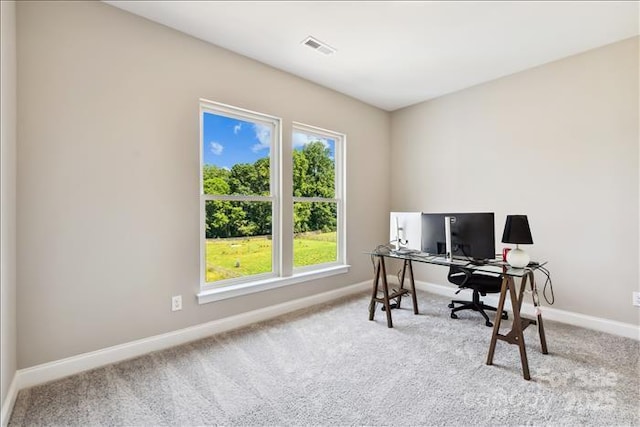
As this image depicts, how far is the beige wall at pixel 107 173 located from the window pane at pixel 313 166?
0.88m

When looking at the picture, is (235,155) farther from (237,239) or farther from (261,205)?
(237,239)

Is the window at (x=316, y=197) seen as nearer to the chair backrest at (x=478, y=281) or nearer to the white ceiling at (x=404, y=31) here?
the white ceiling at (x=404, y=31)

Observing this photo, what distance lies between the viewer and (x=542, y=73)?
3.05 meters

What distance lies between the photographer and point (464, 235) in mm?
2574

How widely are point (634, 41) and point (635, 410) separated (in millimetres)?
2976

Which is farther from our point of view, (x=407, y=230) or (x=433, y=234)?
(x=407, y=230)

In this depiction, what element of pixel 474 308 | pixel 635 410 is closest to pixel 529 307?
pixel 474 308

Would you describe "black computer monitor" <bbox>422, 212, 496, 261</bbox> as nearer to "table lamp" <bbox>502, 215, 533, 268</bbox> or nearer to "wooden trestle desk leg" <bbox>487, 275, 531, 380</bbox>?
"table lamp" <bbox>502, 215, 533, 268</bbox>

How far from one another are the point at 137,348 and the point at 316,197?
2350mm

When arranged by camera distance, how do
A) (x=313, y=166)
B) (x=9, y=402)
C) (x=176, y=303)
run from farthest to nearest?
(x=313, y=166) < (x=176, y=303) < (x=9, y=402)

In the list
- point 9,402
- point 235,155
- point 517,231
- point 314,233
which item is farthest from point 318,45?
point 9,402

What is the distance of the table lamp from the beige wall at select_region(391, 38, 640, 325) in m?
1.12

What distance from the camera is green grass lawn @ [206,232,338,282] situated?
280cm

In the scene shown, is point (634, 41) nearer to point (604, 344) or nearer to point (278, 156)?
point (604, 344)
